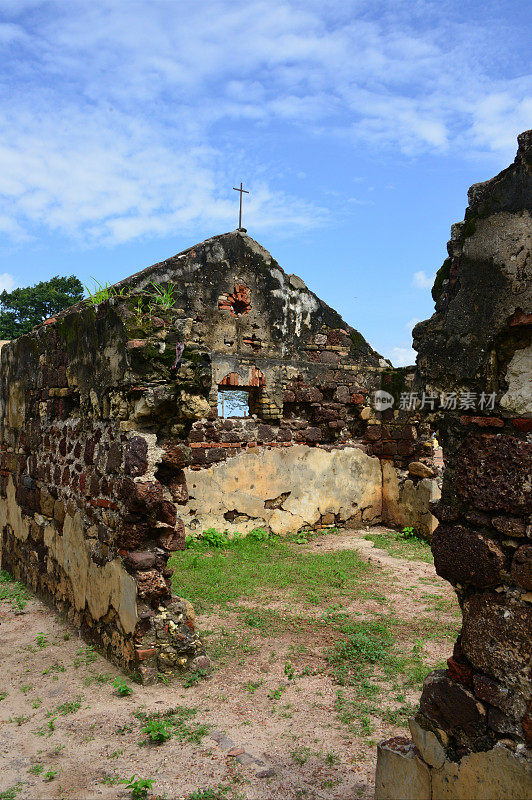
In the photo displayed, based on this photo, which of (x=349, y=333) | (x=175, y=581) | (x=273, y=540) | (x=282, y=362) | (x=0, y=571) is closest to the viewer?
(x=175, y=581)

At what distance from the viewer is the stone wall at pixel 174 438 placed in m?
4.00

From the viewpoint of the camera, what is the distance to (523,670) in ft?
6.55

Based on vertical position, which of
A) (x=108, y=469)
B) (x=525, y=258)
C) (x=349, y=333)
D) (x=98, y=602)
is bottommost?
(x=98, y=602)

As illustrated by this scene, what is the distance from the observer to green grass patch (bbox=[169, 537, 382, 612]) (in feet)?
18.4

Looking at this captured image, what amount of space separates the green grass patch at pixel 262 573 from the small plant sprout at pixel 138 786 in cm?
235

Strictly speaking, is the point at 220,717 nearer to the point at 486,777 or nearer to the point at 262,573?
the point at 486,777

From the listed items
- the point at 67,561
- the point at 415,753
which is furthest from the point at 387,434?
the point at 415,753

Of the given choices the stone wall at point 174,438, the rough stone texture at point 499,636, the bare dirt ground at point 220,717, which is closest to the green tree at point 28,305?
the stone wall at point 174,438

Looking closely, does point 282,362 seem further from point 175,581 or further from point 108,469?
point 108,469

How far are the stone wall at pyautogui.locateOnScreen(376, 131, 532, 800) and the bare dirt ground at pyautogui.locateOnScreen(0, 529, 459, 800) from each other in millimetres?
723

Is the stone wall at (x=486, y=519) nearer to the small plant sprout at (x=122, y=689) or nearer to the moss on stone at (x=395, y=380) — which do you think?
the small plant sprout at (x=122, y=689)

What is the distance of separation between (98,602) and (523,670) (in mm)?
3277

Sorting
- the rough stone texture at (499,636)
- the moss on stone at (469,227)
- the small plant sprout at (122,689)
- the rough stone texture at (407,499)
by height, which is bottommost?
the small plant sprout at (122,689)

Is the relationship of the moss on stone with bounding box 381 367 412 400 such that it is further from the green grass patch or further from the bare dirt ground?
the bare dirt ground
